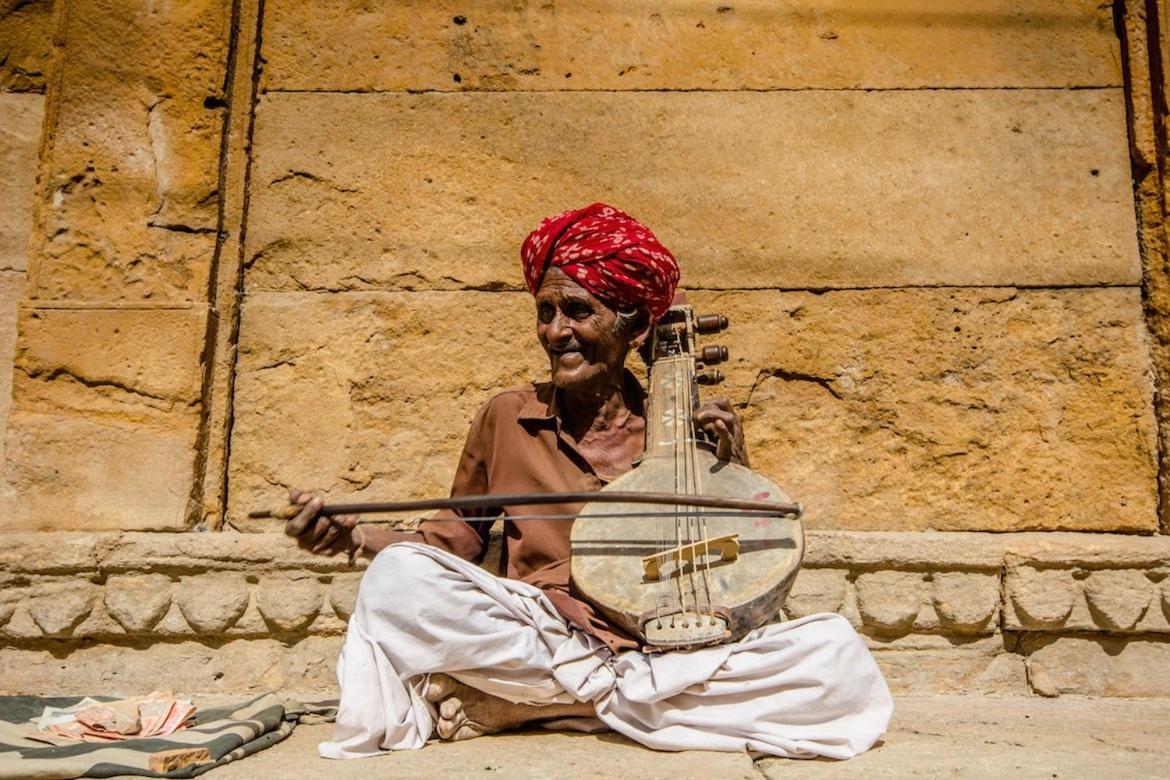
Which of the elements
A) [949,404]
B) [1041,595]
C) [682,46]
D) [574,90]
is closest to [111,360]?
[574,90]

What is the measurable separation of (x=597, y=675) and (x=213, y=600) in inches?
53.2

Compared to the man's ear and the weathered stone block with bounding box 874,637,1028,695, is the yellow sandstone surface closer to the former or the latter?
the weathered stone block with bounding box 874,637,1028,695

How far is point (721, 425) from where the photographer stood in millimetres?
2682

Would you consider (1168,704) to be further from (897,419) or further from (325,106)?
(325,106)

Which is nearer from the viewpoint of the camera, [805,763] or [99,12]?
[805,763]

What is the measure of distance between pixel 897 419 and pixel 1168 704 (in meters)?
1.15

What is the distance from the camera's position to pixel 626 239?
9.93 ft

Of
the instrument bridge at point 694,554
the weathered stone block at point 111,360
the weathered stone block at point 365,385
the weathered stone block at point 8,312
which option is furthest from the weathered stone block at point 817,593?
the weathered stone block at point 8,312

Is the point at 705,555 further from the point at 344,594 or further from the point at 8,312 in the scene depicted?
the point at 8,312

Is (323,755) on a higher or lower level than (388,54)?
lower

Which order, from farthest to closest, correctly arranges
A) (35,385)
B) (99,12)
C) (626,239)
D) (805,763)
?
(99,12), (35,385), (626,239), (805,763)

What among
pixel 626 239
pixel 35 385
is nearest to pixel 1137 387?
pixel 626 239

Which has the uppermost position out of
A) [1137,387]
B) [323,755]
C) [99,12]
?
[99,12]

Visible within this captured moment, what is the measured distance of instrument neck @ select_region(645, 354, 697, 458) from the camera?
2.77 m
